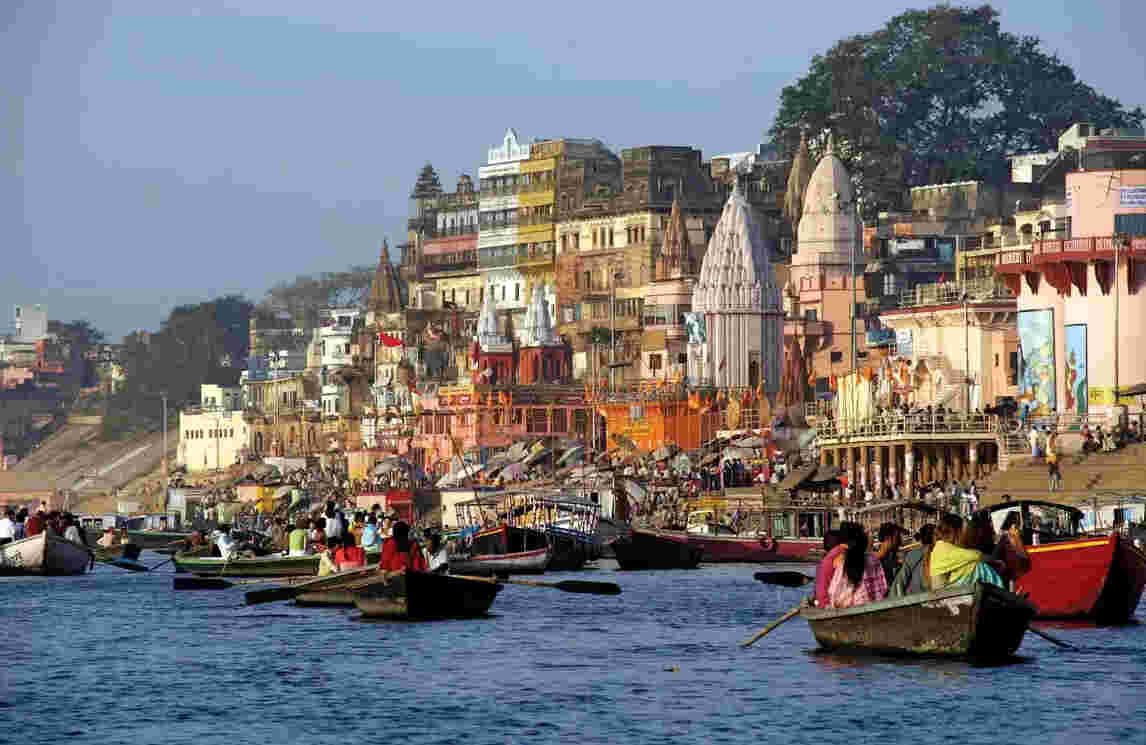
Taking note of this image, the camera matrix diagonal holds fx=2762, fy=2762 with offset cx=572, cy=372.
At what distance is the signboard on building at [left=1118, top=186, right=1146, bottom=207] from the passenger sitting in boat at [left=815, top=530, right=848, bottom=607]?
1952 inches

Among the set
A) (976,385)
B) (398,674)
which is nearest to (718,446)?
(976,385)

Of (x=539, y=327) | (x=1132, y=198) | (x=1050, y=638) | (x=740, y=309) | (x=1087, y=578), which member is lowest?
(x=1050, y=638)

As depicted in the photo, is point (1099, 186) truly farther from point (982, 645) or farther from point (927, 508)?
point (982, 645)

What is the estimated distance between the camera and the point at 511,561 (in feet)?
224

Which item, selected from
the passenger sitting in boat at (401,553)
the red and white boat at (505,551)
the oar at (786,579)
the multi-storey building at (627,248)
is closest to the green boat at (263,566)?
the red and white boat at (505,551)

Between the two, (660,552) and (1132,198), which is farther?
(1132,198)

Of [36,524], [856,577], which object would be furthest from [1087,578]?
[36,524]

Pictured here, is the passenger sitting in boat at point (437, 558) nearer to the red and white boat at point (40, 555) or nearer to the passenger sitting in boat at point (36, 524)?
the red and white boat at point (40, 555)

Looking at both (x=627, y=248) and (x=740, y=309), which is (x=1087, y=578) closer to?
(x=740, y=309)

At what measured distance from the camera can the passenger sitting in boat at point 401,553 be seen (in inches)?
1810

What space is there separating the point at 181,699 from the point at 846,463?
5618 centimetres

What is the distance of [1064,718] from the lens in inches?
1350

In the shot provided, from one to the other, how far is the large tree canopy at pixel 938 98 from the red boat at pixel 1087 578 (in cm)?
9801

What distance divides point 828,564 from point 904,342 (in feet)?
208
